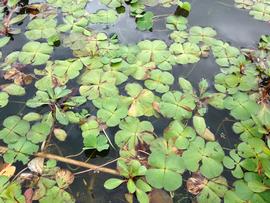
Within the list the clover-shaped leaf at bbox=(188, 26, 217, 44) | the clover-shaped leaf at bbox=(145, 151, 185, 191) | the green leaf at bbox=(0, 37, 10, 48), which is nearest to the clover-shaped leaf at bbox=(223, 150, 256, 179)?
the clover-shaped leaf at bbox=(145, 151, 185, 191)

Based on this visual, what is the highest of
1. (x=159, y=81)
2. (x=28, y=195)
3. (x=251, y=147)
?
(x=159, y=81)

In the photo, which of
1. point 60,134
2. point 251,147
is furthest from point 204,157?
point 60,134

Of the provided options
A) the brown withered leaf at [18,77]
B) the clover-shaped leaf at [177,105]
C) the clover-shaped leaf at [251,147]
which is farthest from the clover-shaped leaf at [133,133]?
the brown withered leaf at [18,77]

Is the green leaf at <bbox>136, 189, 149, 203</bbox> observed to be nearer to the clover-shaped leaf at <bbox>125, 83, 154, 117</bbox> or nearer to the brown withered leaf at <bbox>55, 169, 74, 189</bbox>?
the brown withered leaf at <bbox>55, 169, 74, 189</bbox>

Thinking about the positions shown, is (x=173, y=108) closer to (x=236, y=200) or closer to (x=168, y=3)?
(x=236, y=200)

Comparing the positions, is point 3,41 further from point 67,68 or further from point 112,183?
point 112,183

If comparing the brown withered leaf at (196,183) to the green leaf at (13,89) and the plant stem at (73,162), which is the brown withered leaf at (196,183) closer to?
the plant stem at (73,162)
